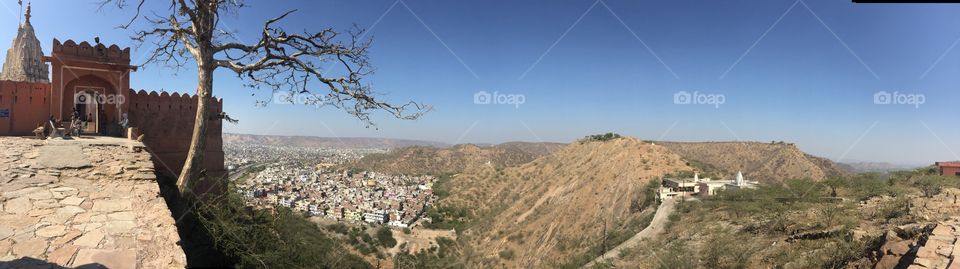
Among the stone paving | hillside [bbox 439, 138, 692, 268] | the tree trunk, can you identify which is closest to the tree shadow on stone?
the tree trunk

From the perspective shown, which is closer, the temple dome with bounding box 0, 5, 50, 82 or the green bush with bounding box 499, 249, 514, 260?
the temple dome with bounding box 0, 5, 50, 82

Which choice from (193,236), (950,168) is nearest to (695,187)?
(950,168)

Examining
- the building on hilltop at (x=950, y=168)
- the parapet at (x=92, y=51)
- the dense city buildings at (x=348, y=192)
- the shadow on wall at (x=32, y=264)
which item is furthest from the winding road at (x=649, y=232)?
the dense city buildings at (x=348, y=192)

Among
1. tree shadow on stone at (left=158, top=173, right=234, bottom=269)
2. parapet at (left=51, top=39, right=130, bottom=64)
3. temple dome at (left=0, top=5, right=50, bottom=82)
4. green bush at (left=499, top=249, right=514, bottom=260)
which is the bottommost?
green bush at (left=499, top=249, right=514, bottom=260)

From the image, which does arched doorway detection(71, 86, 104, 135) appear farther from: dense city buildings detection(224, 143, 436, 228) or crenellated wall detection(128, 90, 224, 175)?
dense city buildings detection(224, 143, 436, 228)

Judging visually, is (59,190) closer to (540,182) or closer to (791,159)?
(540,182)

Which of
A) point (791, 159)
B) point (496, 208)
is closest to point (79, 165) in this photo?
point (496, 208)

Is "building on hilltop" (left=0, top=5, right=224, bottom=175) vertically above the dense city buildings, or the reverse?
"building on hilltop" (left=0, top=5, right=224, bottom=175)
